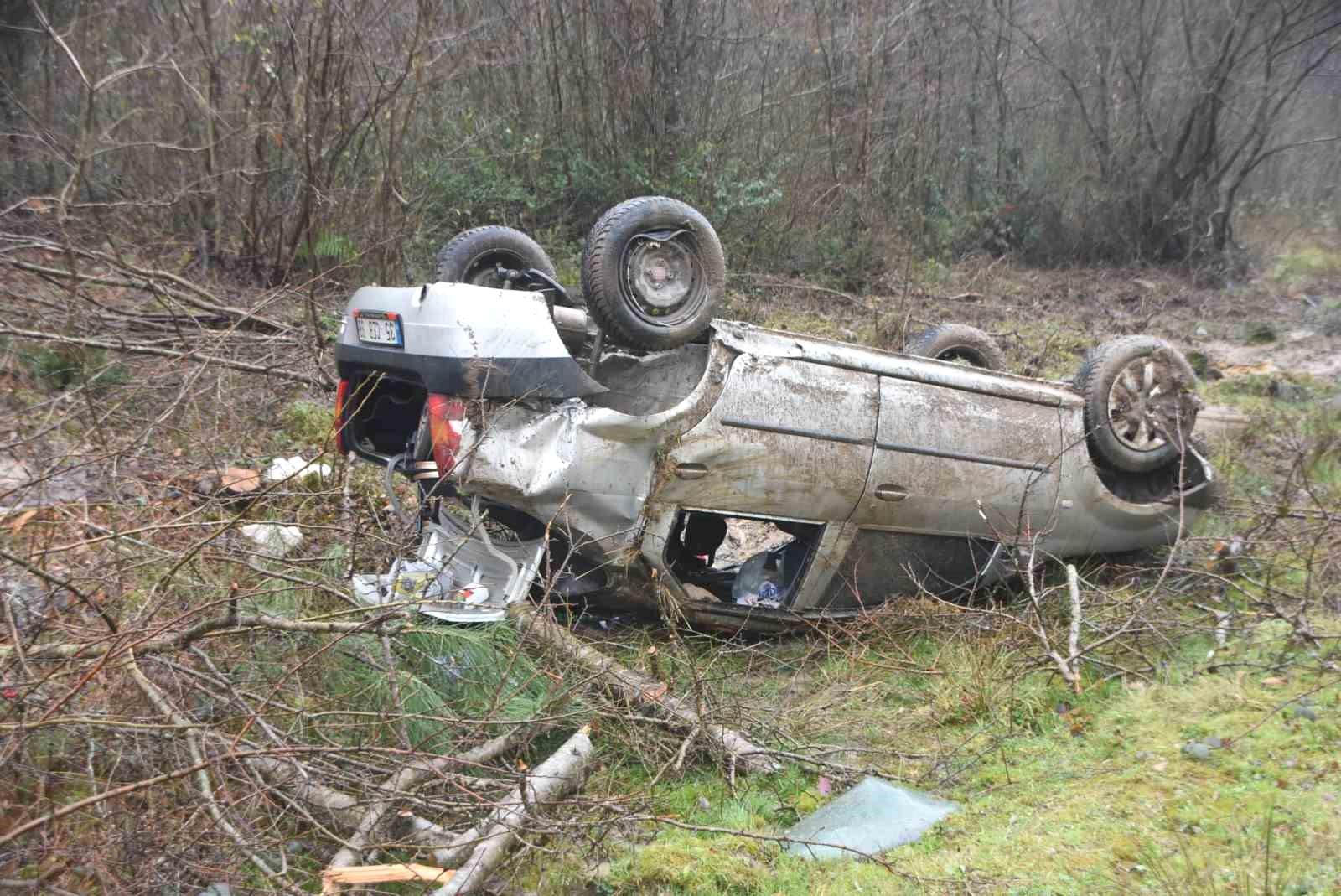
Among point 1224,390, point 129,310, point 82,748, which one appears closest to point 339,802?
point 82,748

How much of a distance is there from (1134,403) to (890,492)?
1849 mm

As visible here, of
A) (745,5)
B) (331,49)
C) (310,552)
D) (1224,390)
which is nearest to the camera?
(310,552)

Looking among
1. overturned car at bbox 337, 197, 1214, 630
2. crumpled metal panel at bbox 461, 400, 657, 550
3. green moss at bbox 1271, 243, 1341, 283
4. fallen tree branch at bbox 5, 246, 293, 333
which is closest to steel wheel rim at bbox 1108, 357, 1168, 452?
overturned car at bbox 337, 197, 1214, 630

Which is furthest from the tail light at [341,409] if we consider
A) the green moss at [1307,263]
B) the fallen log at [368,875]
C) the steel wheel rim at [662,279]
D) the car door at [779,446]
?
the green moss at [1307,263]

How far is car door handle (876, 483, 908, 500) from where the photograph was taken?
197 inches

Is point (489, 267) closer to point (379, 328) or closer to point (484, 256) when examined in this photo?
point (484, 256)

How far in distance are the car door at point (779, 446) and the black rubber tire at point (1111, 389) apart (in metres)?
1.53

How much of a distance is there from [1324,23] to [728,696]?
16.9 metres

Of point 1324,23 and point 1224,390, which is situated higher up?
point 1324,23

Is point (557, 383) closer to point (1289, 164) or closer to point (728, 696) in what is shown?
point (728, 696)

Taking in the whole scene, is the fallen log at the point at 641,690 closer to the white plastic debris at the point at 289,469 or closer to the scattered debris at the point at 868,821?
the scattered debris at the point at 868,821

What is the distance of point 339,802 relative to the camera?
3.18 meters

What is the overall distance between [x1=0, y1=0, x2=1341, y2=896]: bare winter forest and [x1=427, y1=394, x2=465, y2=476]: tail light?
18.5 inches

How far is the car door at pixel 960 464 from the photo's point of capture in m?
5.02
